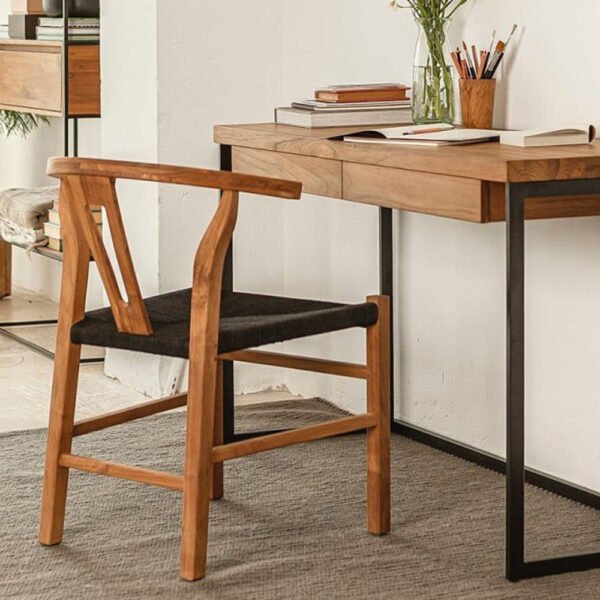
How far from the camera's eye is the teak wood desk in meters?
2.26

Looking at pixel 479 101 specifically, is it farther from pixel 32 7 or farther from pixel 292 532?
pixel 32 7

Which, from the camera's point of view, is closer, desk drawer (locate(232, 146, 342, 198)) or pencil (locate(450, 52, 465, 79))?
desk drawer (locate(232, 146, 342, 198))

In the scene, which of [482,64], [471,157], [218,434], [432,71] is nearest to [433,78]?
[432,71]

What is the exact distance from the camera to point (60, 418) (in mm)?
2475

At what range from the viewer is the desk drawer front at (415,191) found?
230 cm

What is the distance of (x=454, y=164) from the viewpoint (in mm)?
2322

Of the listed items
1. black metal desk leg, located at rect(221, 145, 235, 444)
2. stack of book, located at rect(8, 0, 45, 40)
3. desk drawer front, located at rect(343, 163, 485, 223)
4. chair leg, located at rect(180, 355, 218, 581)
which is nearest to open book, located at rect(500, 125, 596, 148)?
desk drawer front, located at rect(343, 163, 485, 223)

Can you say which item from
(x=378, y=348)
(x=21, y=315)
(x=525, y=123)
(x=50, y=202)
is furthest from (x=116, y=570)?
(x=21, y=315)

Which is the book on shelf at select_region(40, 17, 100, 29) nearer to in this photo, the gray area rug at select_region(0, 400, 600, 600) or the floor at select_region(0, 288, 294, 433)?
the floor at select_region(0, 288, 294, 433)

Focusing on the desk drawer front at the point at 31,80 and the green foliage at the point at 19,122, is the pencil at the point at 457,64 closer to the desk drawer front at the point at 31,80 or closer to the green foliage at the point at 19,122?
the desk drawer front at the point at 31,80

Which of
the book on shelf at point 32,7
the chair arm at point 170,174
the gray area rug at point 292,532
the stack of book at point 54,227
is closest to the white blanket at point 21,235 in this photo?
the stack of book at point 54,227

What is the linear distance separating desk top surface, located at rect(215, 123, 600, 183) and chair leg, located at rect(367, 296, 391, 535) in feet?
0.93

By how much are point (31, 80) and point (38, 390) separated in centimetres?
110

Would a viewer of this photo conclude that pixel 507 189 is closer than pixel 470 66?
Yes
